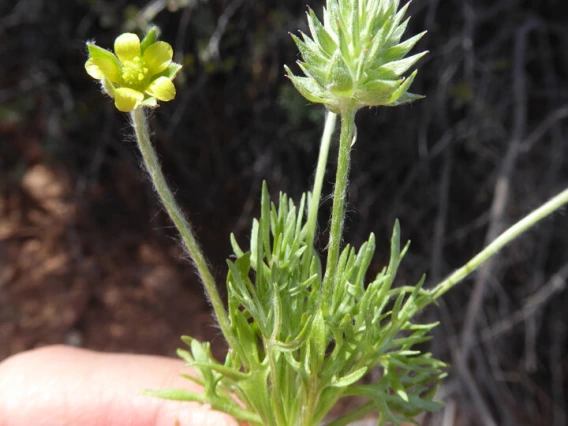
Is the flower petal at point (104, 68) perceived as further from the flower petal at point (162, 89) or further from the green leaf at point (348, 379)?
the green leaf at point (348, 379)

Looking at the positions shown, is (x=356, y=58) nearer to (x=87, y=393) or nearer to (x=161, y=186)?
(x=161, y=186)

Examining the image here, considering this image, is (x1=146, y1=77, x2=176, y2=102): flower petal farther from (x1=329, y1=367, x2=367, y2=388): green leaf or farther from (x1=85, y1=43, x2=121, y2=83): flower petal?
(x1=329, y1=367, x2=367, y2=388): green leaf

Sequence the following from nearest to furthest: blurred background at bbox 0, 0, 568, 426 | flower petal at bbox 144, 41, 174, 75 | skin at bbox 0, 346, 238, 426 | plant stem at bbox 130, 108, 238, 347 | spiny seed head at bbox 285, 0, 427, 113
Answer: spiny seed head at bbox 285, 0, 427, 113
plant stem at bbox 130, 108, 238, 347
flower petal at bbox 144, 41, 174, 75
skin at bbox 0, 346, 238, 426
blurred background at bbox 0, 0, 568, 426

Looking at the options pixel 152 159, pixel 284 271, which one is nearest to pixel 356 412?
pixel 284 271

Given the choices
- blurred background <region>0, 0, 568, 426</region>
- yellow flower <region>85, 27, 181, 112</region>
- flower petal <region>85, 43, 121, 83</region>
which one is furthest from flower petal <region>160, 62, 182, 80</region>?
blurred background <region>0, 0, 568, 426</region>

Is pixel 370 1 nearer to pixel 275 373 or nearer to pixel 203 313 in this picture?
pixel 275 373

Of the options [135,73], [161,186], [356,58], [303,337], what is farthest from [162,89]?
[303,337]

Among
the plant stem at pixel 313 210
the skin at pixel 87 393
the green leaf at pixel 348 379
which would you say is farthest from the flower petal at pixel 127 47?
the skin at pixel 87 393
